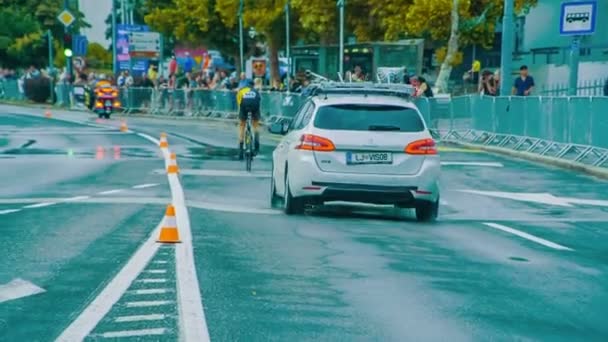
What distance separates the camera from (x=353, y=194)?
1326cm

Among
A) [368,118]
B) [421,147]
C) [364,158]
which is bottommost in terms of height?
[364,158]

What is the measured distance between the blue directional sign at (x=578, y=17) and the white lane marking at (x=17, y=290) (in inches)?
641

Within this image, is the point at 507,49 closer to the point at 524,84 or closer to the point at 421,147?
the point at 524,84

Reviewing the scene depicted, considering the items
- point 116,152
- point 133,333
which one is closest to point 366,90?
point 133,333

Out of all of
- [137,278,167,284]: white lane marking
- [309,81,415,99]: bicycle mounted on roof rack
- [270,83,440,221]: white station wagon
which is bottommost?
[137,278,167,284]: white lane marking

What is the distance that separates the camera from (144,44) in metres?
65.9

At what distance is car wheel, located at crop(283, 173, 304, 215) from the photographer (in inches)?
535

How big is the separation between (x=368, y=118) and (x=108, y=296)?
6.10 m

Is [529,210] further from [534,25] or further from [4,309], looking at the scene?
[534,25]

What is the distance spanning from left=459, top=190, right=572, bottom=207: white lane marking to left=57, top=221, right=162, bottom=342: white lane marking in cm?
761

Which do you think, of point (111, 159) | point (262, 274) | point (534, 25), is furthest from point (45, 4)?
point (262, 274)

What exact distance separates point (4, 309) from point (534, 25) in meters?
49.3

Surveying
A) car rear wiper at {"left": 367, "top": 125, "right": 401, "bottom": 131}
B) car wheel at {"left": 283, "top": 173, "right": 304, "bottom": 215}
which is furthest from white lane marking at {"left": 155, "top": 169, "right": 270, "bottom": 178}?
car rear wiper at {"left": 367, "top": 125, "right": 401, "bottom": 131}

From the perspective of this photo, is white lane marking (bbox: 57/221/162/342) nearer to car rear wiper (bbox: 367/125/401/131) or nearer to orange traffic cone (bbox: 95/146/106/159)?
car rear wiper (bbox: 367/125/401/131)
